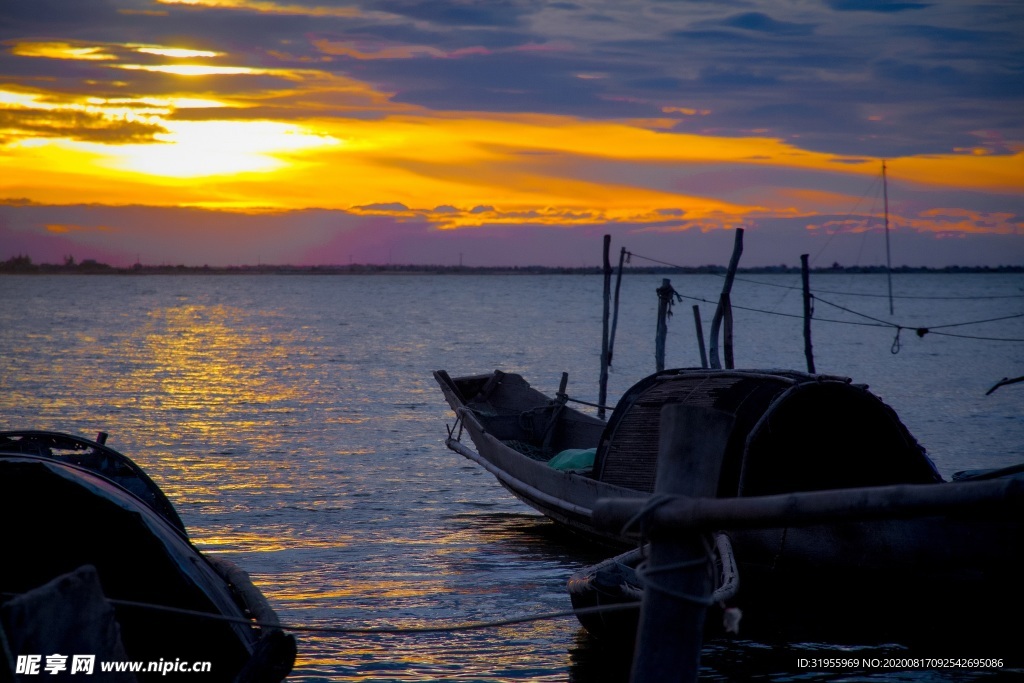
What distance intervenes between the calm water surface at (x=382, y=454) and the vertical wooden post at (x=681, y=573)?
4.74 m

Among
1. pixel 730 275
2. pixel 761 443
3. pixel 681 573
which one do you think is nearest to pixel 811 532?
pixel 761 443

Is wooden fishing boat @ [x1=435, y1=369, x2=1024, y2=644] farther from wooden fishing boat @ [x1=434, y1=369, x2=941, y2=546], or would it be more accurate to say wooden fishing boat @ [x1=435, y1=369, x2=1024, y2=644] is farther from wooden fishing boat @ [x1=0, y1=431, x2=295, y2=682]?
wooden fishing boat @ [x1=0, y1=431, x2=295, y2=682]

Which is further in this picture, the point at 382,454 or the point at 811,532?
the point at 382,454

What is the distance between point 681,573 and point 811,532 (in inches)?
226

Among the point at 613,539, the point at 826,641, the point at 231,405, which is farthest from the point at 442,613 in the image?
the point at 231,405

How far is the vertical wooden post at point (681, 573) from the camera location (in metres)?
3.78

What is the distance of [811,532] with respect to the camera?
905 cm

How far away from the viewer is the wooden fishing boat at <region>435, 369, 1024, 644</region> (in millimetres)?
8305

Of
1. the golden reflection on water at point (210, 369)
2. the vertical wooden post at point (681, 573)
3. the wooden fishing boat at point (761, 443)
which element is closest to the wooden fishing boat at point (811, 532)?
the wooden fishing boat at point (761, 443)

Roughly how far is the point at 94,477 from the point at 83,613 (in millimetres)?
2517

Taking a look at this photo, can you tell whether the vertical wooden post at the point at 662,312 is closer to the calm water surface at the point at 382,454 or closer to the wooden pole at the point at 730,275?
the wooden pole at the point at 730,275

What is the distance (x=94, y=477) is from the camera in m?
6.22

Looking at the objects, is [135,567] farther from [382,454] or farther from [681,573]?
[382,454]

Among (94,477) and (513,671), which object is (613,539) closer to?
(513,671)
